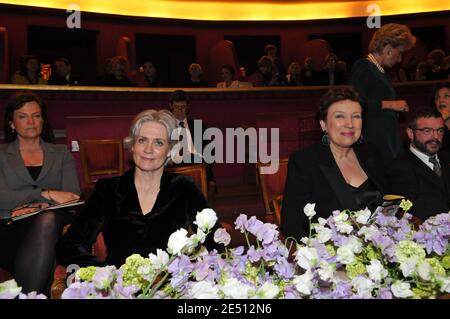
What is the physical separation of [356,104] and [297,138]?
3567mm

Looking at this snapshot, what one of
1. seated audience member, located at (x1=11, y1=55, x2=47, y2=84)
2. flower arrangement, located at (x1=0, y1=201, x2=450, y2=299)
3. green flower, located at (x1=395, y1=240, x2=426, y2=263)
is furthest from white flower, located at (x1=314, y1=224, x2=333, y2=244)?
seated audience member, located at (x1=11, y1=55, x2=47, y2=84)

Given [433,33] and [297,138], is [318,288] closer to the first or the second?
[297,138]

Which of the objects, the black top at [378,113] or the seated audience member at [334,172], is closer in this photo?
the seated audience member at [334,172]

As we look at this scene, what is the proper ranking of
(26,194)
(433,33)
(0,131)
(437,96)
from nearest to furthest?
(26,194), (437,96), (0,131), (433,33)

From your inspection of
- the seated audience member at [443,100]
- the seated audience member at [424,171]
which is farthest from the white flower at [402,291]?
the seated audience member at [443,100]

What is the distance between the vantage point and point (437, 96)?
12.3 ft

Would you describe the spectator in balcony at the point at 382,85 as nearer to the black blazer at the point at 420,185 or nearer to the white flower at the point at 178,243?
the black blazer at the point at 420,185

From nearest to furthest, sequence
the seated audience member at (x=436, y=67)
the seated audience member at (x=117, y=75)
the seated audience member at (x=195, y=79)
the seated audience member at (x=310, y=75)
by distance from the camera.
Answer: the seated audience member at (x=117, y=75), the seated audience member at (x=195, y=79), the seated audience member at (x=436, y=67), the seated audience member at (x=310, y=75)

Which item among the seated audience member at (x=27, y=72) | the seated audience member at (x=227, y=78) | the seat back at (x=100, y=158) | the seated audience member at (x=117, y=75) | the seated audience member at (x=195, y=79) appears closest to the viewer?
the seat back at (x=100, y=158)

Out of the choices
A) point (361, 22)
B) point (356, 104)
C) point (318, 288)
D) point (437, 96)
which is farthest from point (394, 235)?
point (361, 22)

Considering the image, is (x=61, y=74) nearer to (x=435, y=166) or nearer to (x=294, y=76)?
(x=294, y=76)

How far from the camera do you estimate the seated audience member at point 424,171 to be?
2.79m

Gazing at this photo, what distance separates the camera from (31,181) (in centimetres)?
286
